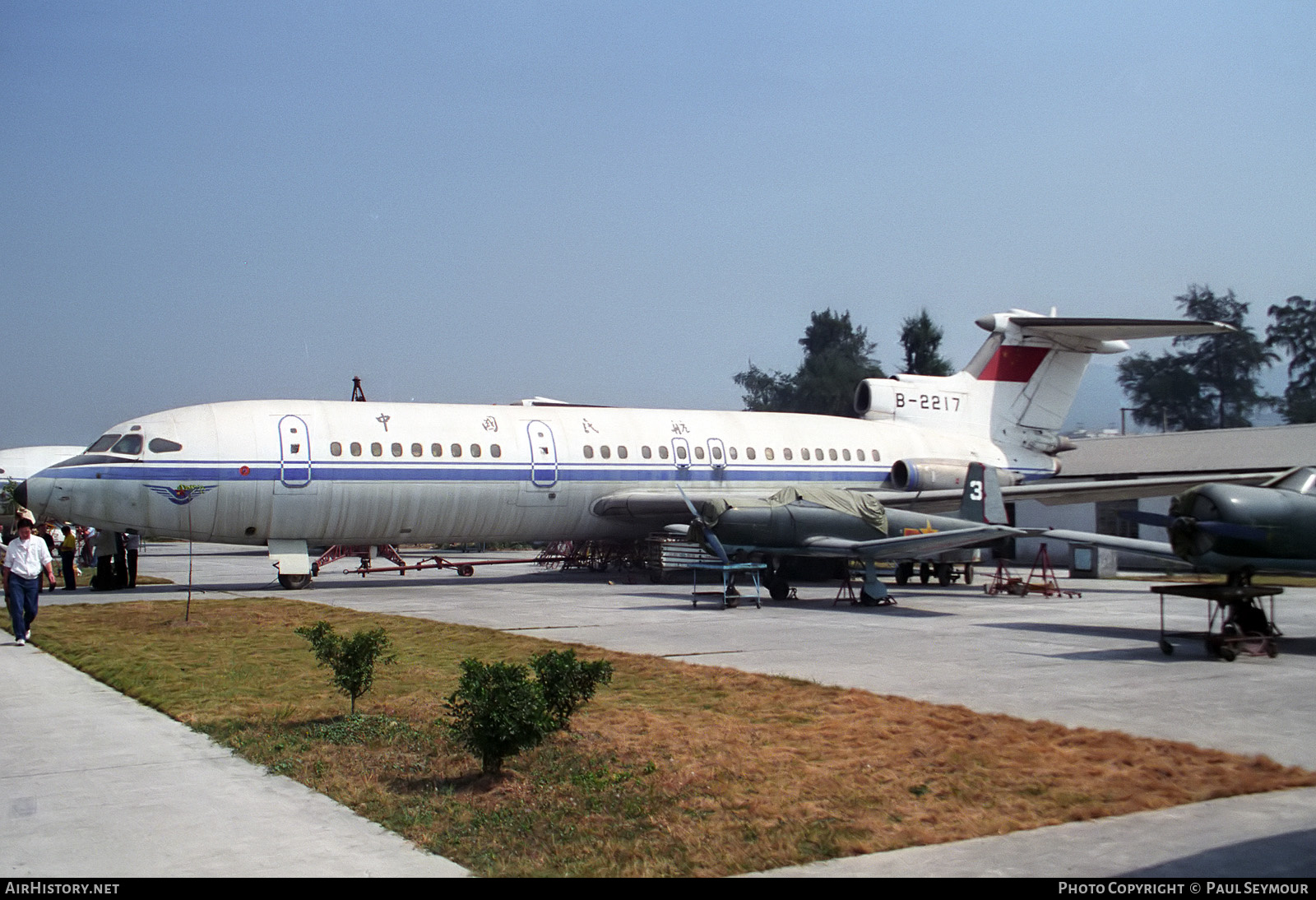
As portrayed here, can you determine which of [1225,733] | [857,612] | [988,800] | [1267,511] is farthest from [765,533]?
[988,800]

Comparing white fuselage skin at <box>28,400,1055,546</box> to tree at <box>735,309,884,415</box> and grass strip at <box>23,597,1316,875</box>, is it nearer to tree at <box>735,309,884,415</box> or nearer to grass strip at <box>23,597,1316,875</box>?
grass strip at <box>23,597,1316,875</box>

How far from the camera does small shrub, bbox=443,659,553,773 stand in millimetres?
7082

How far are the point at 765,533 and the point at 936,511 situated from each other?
35.6 feet

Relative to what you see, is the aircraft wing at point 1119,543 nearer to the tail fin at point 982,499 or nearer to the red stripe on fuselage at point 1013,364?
the tail fin at point 982,499

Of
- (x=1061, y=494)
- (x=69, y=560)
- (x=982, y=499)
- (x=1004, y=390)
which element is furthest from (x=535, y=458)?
(x=1004, y=390)

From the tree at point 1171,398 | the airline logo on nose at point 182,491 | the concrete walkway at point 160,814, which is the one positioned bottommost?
the concrete walkway at point 160,814

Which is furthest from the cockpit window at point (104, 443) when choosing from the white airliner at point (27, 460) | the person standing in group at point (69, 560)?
the white airliner at point (27, 460)

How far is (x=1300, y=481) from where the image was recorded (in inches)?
544

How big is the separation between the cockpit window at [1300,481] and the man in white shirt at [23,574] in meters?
16.1

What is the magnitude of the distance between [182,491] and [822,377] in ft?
172

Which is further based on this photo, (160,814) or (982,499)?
(982,499)

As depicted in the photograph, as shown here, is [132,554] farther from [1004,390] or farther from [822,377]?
[822,377]

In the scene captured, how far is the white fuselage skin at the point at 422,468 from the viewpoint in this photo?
2277cm

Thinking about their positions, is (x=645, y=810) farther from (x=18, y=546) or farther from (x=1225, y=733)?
(x=18, y=546)
